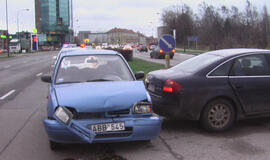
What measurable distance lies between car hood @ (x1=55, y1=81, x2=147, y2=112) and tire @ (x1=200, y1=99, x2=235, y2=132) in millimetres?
1354

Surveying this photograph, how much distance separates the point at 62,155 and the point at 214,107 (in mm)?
2686

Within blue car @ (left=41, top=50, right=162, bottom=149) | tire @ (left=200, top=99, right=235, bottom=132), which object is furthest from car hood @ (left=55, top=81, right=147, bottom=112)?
tire @ (left=200, top=99, right=235, bottom=132)

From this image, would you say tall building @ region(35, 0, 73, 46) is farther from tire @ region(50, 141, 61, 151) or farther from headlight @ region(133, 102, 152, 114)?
headlight @ region(133, 102, 152, 114)

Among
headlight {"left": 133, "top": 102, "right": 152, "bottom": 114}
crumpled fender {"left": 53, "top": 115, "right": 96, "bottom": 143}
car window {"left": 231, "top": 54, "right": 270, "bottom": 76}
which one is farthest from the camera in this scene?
car window {"left": 231, "top": 54, "right": 270, "bottom": 76}

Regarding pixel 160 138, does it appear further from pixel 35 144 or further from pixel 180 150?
pixel 35 144

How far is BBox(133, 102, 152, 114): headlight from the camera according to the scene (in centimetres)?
468

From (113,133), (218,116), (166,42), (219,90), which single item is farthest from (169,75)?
(166,42)

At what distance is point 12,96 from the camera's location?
417 inches

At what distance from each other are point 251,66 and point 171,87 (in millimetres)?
1628

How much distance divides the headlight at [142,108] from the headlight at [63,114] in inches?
35.0

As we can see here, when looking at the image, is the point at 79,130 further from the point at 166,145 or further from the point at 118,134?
the point at 166,145

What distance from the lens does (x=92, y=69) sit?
5.87 meters

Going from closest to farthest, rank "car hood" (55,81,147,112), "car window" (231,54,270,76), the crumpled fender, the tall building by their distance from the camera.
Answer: the crumpled fender → "car hood" (55,81,147,112) → "car window" (231,54,270,76) → the tall building

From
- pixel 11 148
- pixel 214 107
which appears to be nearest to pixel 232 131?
pixel 214 107
